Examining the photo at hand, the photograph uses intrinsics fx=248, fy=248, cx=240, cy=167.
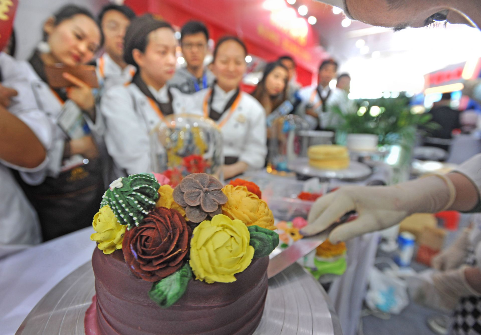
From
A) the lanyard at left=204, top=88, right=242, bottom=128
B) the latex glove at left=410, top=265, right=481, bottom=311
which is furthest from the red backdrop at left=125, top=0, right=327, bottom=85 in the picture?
the latex glove at left=410, top=265, right=481, bottom=311

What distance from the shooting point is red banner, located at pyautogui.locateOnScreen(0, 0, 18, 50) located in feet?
2.73

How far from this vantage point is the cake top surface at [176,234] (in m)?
0.30

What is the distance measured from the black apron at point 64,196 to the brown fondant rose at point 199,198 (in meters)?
0.83

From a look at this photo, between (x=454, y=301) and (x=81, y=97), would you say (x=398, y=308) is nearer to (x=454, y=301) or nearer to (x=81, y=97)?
(x=454, y=301)

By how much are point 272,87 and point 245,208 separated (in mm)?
1892

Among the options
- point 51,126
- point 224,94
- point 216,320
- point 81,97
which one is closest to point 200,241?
point 216,320

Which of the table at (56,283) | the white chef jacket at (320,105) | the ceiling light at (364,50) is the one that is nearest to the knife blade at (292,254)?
the table at (56,283)

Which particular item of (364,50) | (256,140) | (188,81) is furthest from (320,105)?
(188,81)

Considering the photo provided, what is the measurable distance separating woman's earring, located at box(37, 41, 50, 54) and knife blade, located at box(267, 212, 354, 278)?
1195 millimetres

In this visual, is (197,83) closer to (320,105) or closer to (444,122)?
(320,105)

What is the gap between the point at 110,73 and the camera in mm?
1300

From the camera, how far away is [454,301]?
1009 mm

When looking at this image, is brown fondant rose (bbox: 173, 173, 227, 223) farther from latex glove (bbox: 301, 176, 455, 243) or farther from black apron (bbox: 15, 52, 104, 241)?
black apron (bbox: 15, 52, 104, 241)

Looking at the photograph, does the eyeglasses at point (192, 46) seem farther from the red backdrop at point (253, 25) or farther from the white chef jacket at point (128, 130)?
the white chef jacket at point (128, 130)
